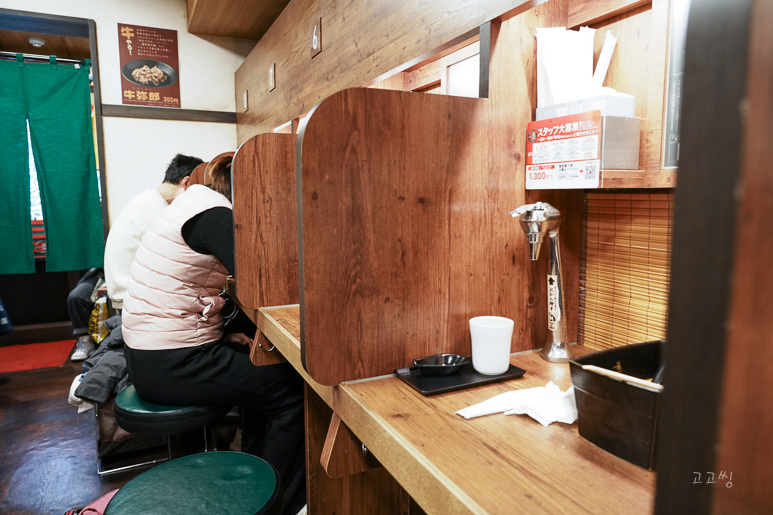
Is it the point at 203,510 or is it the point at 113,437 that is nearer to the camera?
the point at 203,510

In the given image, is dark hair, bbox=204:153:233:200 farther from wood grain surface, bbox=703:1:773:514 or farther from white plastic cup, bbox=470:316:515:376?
wood grain surface, bbox=703:1:773:514

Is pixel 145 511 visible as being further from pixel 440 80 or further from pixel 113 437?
pixel 440 80

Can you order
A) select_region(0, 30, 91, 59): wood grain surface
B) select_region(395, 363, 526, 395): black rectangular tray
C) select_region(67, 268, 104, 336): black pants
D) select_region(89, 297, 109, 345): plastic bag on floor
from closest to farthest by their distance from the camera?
select_region(395, 363, 526, 395): black rectangular tray → select_region(89, 297, 109, 345): plastic bag on floor → select_region(67, 268, 104, 336): black pants → select_region(0, 30, 91, 59): wood grain surface

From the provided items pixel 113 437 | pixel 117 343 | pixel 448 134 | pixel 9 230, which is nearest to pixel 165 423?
pixel 113 437

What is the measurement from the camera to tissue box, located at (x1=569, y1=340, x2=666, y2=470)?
687mm

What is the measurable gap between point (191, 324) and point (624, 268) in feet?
5.20

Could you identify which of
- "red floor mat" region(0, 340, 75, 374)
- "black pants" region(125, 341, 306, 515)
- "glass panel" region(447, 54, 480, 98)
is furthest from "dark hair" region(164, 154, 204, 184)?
"red floor mat" region(0, 340, 75, 374)

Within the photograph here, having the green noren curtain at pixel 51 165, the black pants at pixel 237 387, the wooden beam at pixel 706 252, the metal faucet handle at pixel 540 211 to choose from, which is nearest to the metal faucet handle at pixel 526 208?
the metal faucet handle at pixel 540 211

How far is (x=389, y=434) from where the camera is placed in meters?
0.84

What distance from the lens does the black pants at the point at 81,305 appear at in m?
4.56

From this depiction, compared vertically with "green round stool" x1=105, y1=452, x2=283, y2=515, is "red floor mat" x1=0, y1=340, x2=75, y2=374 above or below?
below

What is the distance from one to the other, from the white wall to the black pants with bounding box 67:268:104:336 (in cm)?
85

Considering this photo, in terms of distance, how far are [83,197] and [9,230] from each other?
2.24 ft

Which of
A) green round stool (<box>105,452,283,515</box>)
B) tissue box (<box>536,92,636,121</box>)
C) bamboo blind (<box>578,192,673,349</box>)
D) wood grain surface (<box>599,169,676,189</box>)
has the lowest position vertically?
Answer: green round stool (<box>105,452,283,515</box>)
